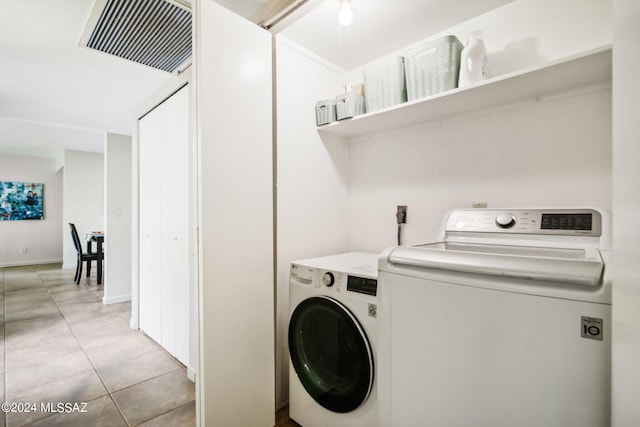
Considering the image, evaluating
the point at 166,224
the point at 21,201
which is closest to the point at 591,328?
the point at 166,224

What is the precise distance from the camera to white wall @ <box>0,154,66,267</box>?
20.3 feet

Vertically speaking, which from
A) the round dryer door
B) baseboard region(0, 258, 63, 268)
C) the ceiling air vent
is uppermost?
the ceiling air vent

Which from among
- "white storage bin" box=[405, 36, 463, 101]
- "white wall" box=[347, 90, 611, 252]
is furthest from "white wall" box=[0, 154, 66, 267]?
"white storage bin" box=[405, 36, 463, 101]

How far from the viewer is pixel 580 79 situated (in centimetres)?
128

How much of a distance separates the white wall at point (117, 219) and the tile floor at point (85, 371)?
288mm

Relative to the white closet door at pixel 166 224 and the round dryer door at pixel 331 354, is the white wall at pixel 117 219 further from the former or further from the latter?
the round dryer door at pixel 331 354

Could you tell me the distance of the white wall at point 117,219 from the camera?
12.2ft

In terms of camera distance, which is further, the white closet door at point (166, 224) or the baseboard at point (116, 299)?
the baseboard at point (116, 299)

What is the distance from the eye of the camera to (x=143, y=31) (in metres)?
1.92

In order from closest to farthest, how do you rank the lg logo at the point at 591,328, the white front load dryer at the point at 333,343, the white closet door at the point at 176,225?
1. the lg logo at the point at 591,328
2. the white front load dryer at the point at 333,343
3. the white closet door at the point at 176,225

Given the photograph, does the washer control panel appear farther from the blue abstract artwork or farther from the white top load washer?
the blue abstract artwork

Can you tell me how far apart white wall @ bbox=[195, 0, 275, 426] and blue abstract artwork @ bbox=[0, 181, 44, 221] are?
7604 mm

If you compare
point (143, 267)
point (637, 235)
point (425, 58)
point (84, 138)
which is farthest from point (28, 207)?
point (637, 235)

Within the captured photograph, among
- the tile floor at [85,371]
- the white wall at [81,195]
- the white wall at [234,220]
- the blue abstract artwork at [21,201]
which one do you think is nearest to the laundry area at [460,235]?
the white wall at [234,220]
